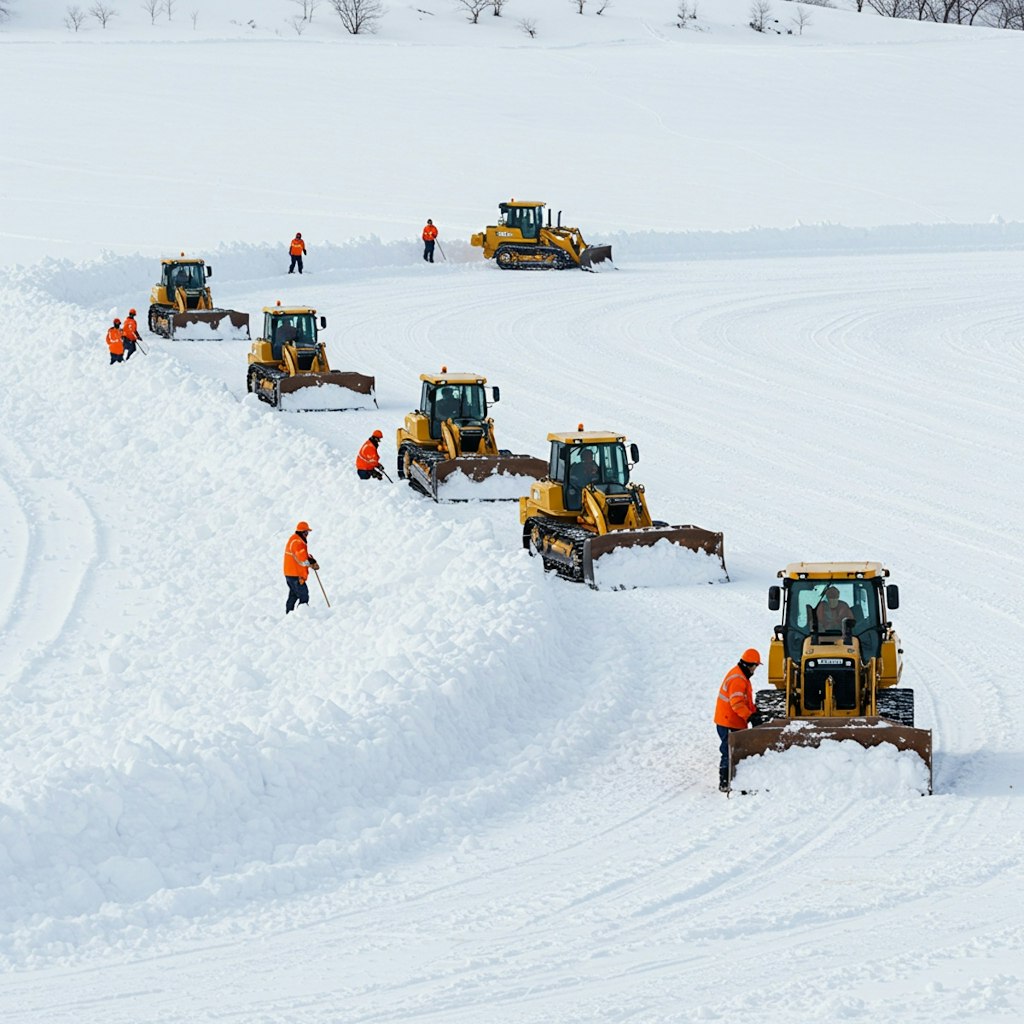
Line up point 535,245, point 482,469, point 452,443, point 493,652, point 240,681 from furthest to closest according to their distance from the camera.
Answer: point 535,245
point 452,443
point 482,469
point 240,681
point 493,652

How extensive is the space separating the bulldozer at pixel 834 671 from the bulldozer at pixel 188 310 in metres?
25.8

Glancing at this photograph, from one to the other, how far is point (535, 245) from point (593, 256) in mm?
1645

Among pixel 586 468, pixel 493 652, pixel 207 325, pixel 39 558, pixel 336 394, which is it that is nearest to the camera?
pixel 493 652

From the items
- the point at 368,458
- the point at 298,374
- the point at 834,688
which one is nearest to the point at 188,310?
the point at 298,374

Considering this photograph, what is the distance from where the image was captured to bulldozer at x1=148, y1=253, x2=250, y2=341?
3816cm

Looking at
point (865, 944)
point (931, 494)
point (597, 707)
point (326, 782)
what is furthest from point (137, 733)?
point (931, 494)

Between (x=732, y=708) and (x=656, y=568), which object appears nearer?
(x=732, y=708)

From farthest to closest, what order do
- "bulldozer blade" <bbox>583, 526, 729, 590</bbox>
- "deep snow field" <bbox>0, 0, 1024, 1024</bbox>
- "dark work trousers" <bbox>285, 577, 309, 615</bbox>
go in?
"bulldozer blade" <bbox>583, 526, 729, 590</bbox> → "dark work trousers" <bbox>285, 577, 309, 615</bbox> → "deep snow field" <bbox>0, 0, 1024, 1024</bbox>

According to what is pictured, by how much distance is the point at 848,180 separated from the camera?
210 feet

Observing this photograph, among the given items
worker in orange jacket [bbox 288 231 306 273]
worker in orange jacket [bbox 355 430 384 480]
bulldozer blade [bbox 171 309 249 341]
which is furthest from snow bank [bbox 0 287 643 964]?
worker in orange jacket [bbox 288 231 306 273]

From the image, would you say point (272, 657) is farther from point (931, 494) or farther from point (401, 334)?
point (401, 334)

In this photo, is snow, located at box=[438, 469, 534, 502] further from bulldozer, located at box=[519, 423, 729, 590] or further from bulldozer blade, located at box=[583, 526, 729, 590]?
bulldozer blade, located at box=[583, 526, 729, 590]

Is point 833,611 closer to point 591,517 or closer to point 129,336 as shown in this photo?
point 591,517

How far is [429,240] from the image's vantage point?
49281 millimetres
